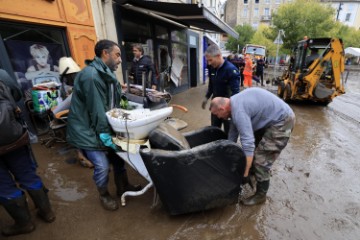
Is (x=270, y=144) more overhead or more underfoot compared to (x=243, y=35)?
more underfoot

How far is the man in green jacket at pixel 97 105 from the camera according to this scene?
183cm

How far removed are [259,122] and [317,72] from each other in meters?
5.30

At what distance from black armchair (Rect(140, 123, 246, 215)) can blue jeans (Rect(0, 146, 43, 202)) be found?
1105mm

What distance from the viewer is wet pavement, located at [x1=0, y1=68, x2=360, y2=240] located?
6.71 feet

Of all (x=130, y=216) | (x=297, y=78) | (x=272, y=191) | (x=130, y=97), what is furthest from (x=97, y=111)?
(x=297, y=78)

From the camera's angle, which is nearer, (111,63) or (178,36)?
(111,63)

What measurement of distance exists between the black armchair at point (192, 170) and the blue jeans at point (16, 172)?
43.5 inches

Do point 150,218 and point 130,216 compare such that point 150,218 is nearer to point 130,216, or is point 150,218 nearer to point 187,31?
point 130,216

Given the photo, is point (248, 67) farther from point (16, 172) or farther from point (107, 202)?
point (16, 172)

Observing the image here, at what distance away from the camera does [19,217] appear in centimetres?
194

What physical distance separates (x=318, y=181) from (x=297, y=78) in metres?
4.87

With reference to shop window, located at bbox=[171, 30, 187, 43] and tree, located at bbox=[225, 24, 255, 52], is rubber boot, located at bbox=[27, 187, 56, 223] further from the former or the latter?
tree, located at bbox=[225, 24, 255, 52]

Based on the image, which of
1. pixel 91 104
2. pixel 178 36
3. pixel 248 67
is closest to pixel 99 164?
pixel 91 104

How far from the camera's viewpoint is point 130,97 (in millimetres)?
2771
